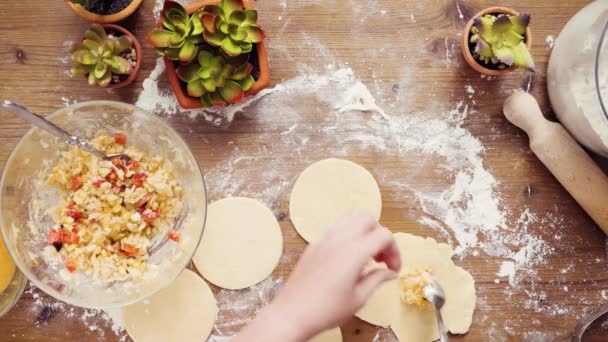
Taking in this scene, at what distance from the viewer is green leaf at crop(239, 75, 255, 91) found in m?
1.31

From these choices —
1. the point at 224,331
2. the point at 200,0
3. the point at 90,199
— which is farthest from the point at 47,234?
the point at 200,0

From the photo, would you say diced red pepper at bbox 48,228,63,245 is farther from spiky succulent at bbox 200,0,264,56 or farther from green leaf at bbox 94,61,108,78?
spiky succulent at bbox 200,0,264,56

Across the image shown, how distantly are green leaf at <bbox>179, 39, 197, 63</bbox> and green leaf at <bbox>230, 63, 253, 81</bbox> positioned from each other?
100mm

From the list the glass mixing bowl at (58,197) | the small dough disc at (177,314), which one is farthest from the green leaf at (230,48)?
the small dough disc at (177,314)

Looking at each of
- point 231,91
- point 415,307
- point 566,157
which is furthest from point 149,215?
point 566,157

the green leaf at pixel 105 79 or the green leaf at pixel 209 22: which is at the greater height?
the green leaf at pixel 209 22

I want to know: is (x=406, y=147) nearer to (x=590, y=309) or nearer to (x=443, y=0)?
(x=443, y=0)

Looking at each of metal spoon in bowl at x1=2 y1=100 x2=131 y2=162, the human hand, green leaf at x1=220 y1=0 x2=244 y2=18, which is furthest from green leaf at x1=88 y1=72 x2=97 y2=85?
the human hand

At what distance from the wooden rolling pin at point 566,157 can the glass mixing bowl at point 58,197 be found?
80 cm

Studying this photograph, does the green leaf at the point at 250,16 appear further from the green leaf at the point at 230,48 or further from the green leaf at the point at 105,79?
the green leaf at the point at 105,79

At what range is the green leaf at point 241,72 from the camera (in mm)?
1284

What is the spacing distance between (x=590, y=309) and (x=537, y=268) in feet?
0.57

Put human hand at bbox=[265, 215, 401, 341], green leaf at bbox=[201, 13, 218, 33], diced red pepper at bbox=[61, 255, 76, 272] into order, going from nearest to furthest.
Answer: human hand at bbox=[265, 215, 401, 341]
green leaf at bbox=[201, 13, 218, 33]
diced red pepper at bbox=[61, 255, 76, 272]

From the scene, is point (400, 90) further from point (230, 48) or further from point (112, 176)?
point (112, 176)
